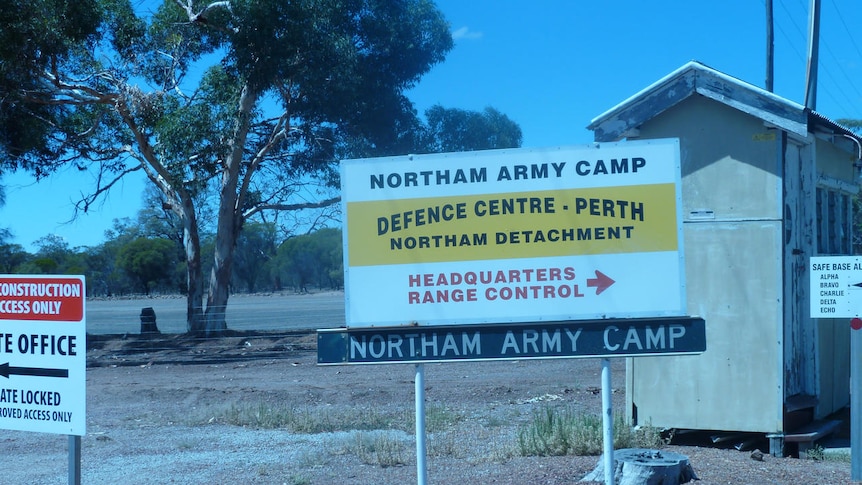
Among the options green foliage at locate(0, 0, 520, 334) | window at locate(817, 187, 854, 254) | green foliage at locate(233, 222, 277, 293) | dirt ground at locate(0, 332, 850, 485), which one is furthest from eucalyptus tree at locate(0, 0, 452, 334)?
green foliage at locate(233, 222, 277, 293)

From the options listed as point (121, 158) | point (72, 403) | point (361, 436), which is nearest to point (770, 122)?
point (361, 436)

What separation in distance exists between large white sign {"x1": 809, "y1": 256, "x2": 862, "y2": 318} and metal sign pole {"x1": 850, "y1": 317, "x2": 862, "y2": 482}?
13 cm

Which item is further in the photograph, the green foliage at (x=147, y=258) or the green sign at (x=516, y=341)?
the green foliage at (x=147, y=258)

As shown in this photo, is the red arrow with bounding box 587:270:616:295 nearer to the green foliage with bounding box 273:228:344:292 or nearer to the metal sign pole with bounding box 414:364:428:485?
the metal sign pole with bounding box 414:364:428:485

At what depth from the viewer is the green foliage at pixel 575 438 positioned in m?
8.50

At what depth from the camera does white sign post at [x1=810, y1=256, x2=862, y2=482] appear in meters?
7.32

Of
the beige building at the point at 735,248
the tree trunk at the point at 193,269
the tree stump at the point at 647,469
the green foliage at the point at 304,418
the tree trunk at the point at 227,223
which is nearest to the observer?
the tree stump at the point at 647,469

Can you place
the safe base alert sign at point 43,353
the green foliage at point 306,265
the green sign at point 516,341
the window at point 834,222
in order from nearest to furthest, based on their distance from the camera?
the safe base alert sign at point 43,353, the green sign at point 516,341, the window at point 834,222, the green foliage at point 306,265

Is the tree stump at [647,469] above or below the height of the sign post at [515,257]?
below

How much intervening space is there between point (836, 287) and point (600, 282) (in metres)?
2.62

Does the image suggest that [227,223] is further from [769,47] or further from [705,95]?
[705,95]

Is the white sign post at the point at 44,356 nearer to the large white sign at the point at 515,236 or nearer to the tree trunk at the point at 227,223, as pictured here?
the large white sign at the point at 515,236

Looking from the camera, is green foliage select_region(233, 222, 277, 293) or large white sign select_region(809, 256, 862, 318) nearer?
large white sign select_region(809, 256, 862, 318)

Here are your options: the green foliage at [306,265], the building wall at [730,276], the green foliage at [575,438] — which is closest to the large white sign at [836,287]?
the building wall at [730,276]
